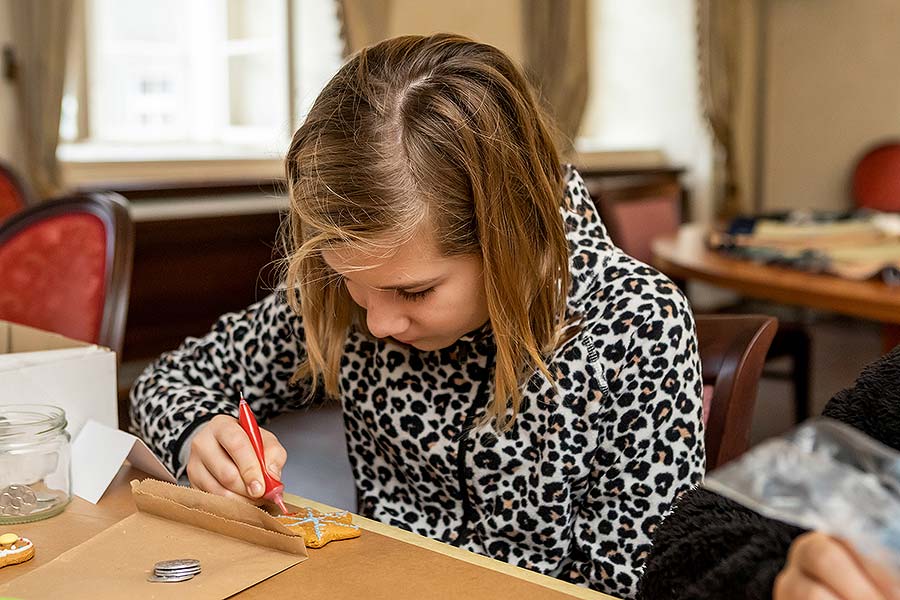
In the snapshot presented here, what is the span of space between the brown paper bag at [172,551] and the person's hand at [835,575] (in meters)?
0.44

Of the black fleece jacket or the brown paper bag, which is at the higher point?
the black fleece jacket

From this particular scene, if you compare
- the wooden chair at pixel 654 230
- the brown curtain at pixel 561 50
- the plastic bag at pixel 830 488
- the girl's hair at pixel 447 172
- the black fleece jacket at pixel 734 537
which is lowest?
the wooden chair at pixel 654 230

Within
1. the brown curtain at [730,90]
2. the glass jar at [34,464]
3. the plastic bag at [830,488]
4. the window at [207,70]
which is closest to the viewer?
the plastic bag at [830,488]

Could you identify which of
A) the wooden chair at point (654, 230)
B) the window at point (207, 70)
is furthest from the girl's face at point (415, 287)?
the window at point (207, 70)

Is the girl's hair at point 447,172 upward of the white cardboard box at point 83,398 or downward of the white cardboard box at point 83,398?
upward

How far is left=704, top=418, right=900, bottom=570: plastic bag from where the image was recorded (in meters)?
0.53

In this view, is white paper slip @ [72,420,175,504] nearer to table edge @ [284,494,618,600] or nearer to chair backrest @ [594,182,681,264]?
table edge @ [284,494,618,600]

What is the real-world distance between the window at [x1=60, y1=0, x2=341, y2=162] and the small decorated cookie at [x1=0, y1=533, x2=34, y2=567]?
3.24 metres

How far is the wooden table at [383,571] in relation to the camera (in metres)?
0.80

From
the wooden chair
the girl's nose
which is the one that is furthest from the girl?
the wooden chair

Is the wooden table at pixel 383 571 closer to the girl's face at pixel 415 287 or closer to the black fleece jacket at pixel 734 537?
the black fleece jacket at pixel 734 537

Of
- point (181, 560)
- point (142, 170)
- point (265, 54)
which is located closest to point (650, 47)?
point (265, 54)

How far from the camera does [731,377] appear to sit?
4.00ft

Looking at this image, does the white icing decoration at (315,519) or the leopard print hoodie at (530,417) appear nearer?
the white icing decoration at (315,519)
